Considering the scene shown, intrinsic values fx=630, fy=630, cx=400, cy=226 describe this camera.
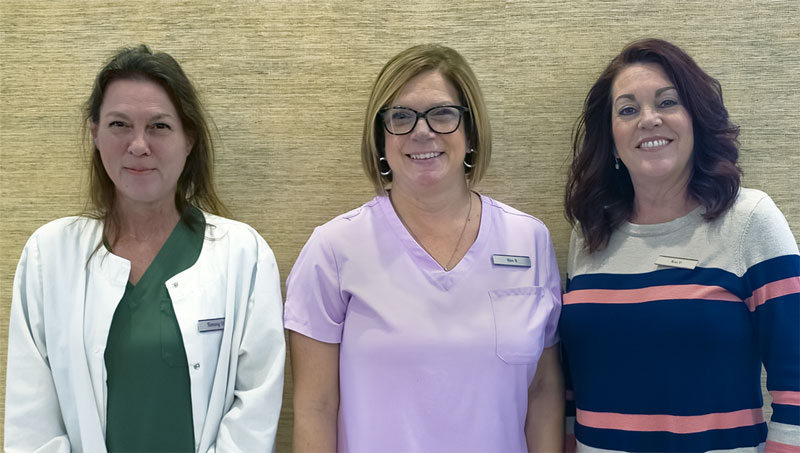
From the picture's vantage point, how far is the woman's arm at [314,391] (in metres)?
1.85

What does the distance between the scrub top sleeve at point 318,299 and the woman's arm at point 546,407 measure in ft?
2.13

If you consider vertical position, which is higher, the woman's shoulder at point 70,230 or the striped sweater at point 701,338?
the woman's shoulder at point 70,230

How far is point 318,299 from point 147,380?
52 cm

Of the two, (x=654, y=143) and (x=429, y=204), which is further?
(x=429, y=204)

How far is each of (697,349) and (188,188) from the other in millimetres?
1595

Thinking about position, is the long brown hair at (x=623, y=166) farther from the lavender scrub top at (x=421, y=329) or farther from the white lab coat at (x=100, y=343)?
the white lab coat at (x=100, y=343)

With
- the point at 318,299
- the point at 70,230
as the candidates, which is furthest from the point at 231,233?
the point at 70,230

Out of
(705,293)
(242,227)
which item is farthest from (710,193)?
(242,227)

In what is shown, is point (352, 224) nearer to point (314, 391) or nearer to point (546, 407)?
point (314, 391)

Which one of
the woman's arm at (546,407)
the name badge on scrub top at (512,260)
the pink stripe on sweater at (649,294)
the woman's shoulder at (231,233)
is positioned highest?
the woman's shoulder at (231,233)

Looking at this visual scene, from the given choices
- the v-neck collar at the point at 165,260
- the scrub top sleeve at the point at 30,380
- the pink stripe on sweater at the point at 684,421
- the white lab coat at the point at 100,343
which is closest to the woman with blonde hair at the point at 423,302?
the white lab coat at the point at 100,343

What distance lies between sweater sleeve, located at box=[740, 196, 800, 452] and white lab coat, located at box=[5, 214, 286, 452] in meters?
1.33

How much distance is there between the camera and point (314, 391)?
72.8 inches

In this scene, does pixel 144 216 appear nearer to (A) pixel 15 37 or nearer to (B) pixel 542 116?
(A) pixel 15 37
